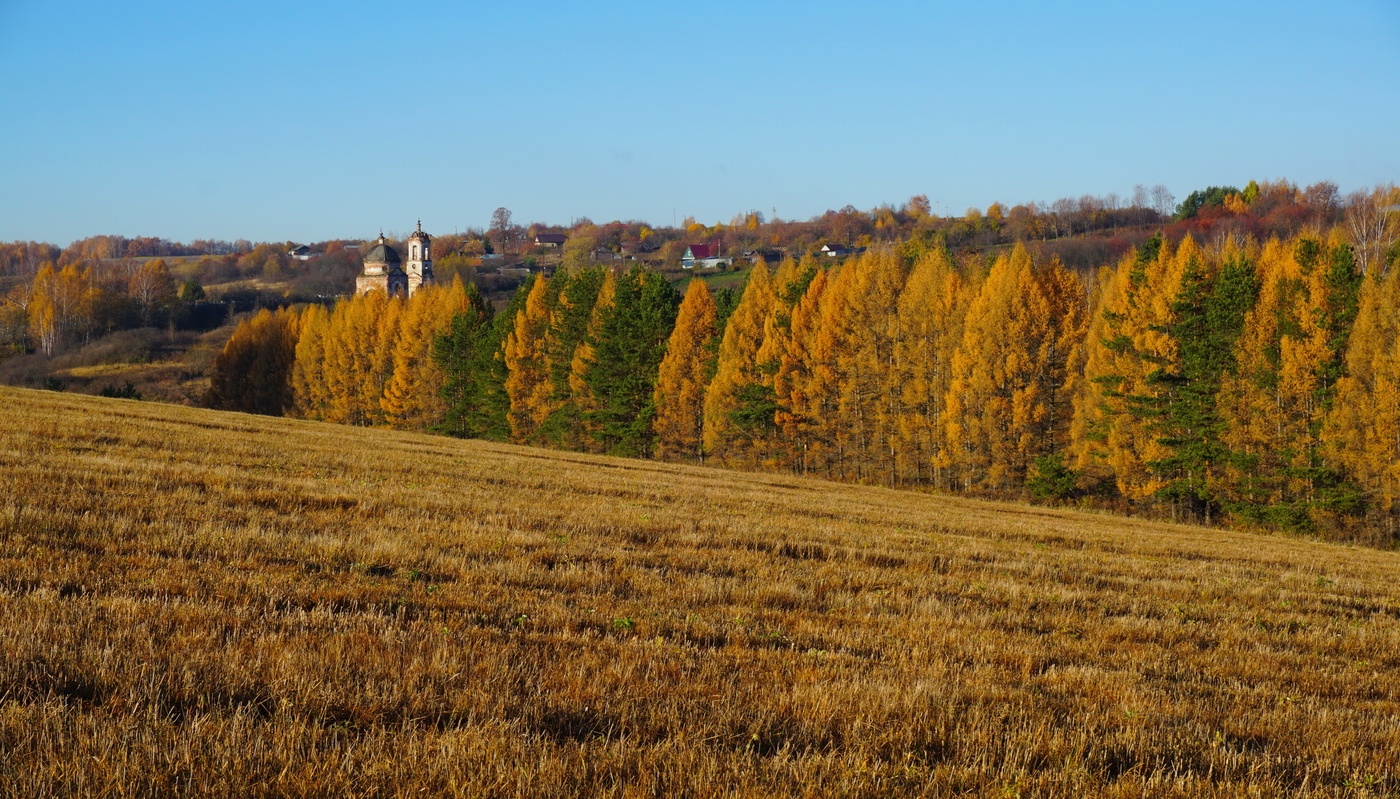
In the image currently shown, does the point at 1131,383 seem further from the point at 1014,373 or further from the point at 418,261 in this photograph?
the point at 418,261

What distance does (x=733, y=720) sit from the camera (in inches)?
190

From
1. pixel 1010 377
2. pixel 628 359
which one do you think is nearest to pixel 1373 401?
pixel 1010 377

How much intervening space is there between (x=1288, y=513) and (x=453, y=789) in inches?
1587

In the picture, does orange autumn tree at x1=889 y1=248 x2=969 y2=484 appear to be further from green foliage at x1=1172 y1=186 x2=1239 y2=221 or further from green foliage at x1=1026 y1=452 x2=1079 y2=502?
green foliage at x1=1172 y1=186 x2=1239 y2=221

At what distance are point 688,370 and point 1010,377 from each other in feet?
61.5

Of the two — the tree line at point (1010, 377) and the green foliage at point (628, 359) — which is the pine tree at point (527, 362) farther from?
the green foliage at point (628, 359)

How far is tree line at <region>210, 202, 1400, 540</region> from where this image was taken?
3525cm

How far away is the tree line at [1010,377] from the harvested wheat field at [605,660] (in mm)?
25337

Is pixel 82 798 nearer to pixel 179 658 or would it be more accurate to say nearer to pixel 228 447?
pixel 179 658

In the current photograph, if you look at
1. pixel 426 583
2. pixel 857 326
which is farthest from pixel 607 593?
pixel 857 326

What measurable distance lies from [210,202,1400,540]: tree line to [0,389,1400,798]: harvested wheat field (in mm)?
25337

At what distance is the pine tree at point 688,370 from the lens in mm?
52141

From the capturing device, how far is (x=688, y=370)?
5238 cm

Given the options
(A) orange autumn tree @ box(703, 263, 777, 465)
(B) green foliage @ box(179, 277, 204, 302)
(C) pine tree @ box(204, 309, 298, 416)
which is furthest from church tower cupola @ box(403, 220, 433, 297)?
(A) orange autumn tree @ box(703, 263, 777, 465)
